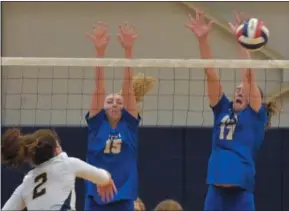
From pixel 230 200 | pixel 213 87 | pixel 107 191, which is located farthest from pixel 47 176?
pixel 213 87

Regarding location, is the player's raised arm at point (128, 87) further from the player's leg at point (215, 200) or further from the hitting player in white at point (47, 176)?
the hitting player in white at point (47, 176)

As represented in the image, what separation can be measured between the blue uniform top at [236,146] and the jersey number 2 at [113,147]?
0.64 m

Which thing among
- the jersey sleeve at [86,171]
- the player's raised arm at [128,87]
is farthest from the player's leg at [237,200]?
the jersey sleeve at [86,171]

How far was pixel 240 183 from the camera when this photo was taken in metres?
5.79

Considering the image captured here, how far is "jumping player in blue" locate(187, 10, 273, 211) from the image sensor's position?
5.82 meters

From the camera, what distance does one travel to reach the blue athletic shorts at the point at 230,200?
19.1ft

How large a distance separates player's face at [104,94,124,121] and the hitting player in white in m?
1.20

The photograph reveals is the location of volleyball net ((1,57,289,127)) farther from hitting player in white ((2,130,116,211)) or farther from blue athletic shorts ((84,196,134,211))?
hitting player in white ((2,130,116,211))

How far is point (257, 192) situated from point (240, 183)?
120 inches

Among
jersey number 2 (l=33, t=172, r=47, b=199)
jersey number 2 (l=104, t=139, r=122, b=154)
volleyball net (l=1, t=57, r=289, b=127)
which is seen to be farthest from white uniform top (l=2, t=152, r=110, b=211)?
volleyball net (l=1, t=57, r=289, b=127)

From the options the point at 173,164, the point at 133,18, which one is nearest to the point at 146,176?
the point at 173,164

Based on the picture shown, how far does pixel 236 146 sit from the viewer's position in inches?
231

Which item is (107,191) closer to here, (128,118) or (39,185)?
(39,185)

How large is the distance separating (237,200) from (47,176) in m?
1.48
